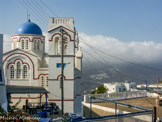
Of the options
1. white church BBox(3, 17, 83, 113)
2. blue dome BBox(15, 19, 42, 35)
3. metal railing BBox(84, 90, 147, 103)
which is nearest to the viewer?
metal railing BBox(84, 90, 147, 103)

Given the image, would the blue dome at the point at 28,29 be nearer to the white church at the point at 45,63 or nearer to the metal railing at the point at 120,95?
the white church at the point at 45,63

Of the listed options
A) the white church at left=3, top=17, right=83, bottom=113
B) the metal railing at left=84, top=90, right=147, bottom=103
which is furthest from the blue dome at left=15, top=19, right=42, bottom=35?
the metal railing at left=84, top=90, right=147, bottom=103

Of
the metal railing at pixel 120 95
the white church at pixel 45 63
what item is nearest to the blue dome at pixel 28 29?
the white church at pixel 45 63

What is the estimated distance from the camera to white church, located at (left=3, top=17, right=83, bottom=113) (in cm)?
2798

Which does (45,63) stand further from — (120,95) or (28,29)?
(120,95)

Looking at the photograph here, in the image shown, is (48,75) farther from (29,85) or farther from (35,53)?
(35,53)

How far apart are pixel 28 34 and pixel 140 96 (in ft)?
54.5

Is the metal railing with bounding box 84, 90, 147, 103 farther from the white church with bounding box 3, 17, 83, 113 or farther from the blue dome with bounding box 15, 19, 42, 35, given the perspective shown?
the blue dome with bounding box 15, 19, 42, 35

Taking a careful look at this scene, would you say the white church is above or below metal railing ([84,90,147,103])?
above

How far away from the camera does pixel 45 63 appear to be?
104ft

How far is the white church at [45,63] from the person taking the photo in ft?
91.8

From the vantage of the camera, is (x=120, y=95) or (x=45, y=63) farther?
(x=45, y=63)

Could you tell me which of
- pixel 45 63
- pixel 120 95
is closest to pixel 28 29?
pixel 45 63

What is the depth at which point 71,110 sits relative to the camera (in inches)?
1086
